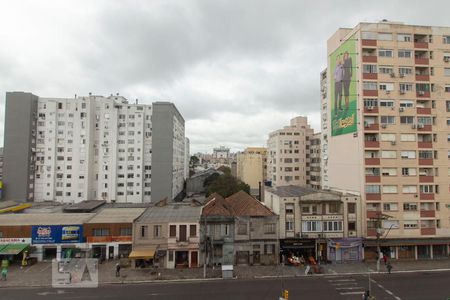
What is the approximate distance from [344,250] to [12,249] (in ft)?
149

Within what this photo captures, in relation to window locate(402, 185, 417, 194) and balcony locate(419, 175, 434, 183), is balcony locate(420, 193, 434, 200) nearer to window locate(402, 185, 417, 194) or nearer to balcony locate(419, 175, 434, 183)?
window locate(402, 185, 417, 194)

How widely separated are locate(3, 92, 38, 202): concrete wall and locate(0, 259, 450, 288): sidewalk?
43.5 m

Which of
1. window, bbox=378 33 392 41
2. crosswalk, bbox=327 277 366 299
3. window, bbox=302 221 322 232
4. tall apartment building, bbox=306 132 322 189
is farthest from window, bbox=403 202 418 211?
tall apartment building, bbox=306 132 322 189

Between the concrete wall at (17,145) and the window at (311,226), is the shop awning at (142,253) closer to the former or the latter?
the window at (311,226)

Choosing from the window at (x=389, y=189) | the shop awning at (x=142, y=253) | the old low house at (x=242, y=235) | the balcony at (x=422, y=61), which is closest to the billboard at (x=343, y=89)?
the balcony at (x=422, y=61)

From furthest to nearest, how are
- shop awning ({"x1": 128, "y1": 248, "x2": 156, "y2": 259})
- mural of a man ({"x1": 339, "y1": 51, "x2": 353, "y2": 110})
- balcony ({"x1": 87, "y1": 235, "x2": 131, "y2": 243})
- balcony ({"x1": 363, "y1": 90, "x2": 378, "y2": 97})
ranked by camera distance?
mural of a man ({"x1": 339, "y1": 51, "x2": 353, "y2": 110}), balcony ({"x1": 363, "y1": 90, "x2": 378, "y2": 97}), balcony ({"x1": 87, "y1": 235, "x2": 131, "y2": 243}), shop awning ({"x1": 128, "y1": 248, "x2": 156, "y2": 259})

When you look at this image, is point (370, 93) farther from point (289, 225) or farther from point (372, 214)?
point (289, 225)

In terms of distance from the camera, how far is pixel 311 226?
41.4 m

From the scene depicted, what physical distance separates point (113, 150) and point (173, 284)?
55921 mm

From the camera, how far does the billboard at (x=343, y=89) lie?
4547cm

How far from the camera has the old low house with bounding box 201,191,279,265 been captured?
38.9 meters

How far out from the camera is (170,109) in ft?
267

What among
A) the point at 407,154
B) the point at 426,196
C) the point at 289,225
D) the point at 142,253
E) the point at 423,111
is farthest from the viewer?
the point at 423,111

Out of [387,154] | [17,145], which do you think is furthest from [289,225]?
[17,145]
